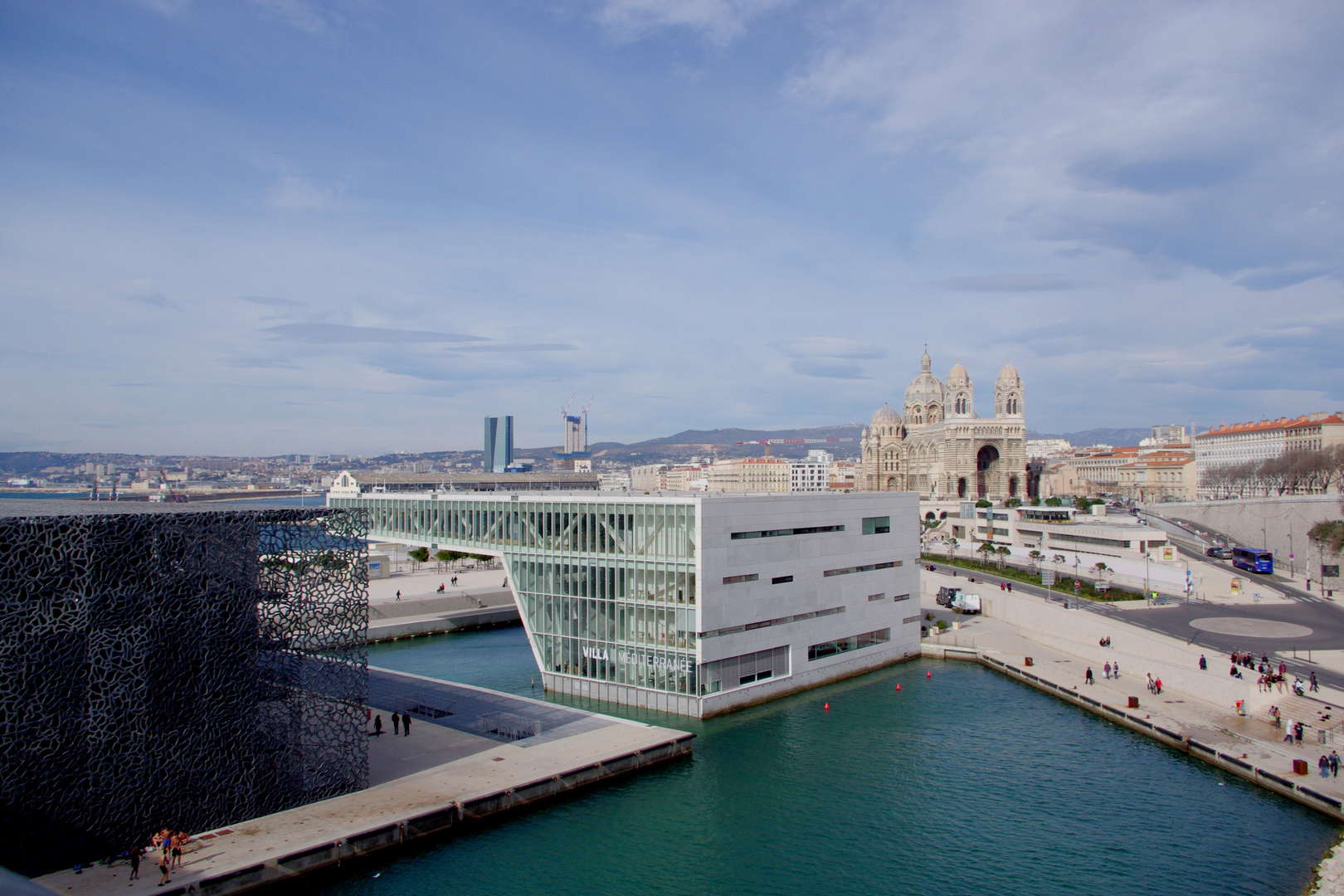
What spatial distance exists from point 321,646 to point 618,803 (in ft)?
39.8

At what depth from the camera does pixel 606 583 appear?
4334cm

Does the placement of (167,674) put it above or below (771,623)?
above

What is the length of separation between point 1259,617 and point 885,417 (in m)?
120

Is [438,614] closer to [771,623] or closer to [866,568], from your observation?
[771,623]

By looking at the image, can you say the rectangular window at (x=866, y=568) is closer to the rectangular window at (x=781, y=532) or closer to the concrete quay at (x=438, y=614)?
the rectangular window at (x=781, y=532)

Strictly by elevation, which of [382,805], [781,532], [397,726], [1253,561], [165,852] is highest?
[781,532]

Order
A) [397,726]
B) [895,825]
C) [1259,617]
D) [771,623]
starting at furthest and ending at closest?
[1259,617], [771,623], [397,726], [895,825]

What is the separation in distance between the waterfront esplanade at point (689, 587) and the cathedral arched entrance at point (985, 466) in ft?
373

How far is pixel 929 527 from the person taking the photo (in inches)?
5118

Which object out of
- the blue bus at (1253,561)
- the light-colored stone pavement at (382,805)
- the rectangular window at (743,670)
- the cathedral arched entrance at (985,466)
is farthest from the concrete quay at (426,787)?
the cathedral arched entrance at (985,466)

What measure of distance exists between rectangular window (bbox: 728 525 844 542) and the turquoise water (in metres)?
8.67

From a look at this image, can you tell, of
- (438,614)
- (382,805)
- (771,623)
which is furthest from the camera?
(438,614)

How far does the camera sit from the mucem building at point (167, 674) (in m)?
23.4

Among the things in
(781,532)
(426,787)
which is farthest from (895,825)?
(781,532)
